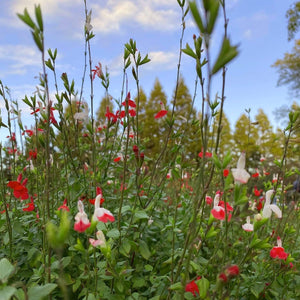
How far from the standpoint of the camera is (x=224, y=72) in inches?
47.1

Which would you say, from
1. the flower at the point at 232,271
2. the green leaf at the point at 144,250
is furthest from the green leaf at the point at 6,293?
the green leaf at the point at 144,250

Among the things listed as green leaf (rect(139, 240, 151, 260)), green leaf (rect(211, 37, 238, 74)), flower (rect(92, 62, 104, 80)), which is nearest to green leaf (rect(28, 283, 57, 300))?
green leaf (rect(211, 37, 238, 74))

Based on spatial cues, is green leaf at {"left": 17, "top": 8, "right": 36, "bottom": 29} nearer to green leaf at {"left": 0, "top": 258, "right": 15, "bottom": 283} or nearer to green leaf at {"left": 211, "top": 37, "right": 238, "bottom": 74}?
green leaf at {"left": 211, "top": 37, "right": 238, "bottom": 74}

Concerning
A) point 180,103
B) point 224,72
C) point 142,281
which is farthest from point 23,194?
point 180,103

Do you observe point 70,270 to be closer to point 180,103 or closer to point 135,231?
point 135,231

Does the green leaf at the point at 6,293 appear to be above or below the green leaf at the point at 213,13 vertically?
below

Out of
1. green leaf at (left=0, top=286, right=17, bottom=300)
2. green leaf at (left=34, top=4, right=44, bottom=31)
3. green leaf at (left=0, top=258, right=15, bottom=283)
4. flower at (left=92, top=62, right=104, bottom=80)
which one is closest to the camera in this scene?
green leaf at (left=0, top=286, right=17, bottom=300)

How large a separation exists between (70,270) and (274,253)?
1210 millimetres

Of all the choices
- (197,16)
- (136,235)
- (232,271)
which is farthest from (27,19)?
(136,235)

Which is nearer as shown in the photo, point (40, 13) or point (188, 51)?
point (40, 13)

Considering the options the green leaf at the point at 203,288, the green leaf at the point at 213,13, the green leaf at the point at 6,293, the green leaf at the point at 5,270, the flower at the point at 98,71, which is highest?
the flower at the point at 98,71

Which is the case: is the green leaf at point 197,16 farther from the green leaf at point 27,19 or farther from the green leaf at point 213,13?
the green leaf at point 27,19

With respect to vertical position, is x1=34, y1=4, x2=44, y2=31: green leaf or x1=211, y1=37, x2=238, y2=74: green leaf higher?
x1=34, y1=4, x2=44, y2=31: green leaf

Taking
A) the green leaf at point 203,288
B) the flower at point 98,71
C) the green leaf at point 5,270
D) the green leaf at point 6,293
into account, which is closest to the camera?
the green leaf at point 6,293
